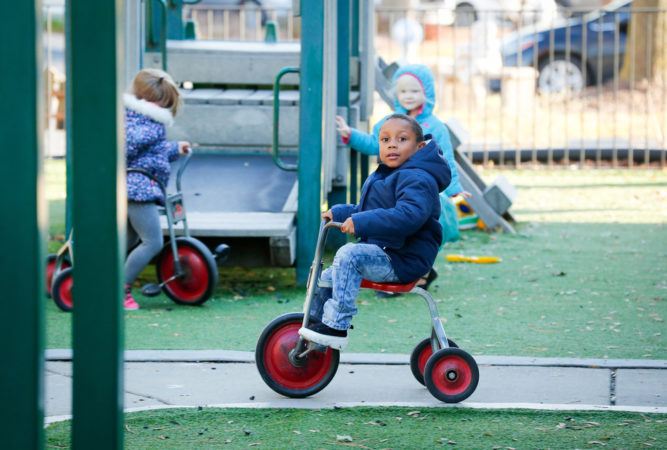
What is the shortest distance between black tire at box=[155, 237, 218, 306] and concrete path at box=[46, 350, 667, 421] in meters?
1.54

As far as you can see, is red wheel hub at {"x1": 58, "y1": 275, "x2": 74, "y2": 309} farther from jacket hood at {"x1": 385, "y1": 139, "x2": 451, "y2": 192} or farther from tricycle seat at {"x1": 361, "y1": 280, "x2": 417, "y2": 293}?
jacket hood at {"x1": 385, "y1": 139, "x2": 451, "y2": 192}

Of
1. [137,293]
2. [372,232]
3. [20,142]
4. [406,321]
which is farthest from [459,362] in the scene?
[137,293]

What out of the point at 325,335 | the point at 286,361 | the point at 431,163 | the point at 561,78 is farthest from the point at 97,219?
the point at 561,78

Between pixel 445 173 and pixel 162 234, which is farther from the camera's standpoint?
pixel 162 234

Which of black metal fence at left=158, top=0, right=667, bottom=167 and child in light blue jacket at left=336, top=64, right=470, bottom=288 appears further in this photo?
black metal fence at left=158, top=0, right=667, bottom=167

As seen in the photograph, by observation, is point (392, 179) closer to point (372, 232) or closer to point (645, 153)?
point (372, 232)

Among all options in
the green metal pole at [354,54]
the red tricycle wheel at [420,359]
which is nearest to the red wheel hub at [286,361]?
the red tricycle wheel at [420,359]

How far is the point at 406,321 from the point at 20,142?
187 inches

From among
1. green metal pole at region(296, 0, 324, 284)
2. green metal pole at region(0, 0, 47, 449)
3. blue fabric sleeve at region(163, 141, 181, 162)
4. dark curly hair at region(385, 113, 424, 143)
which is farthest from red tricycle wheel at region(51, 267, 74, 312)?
green metal pole at region(0, 0, 47, 449)

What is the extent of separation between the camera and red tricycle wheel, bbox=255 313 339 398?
5594mm

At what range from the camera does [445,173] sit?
5.64m

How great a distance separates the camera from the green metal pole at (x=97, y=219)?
132 inches

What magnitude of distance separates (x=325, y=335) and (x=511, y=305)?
307 centimetres

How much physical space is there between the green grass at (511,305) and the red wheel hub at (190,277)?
101 millimetres
